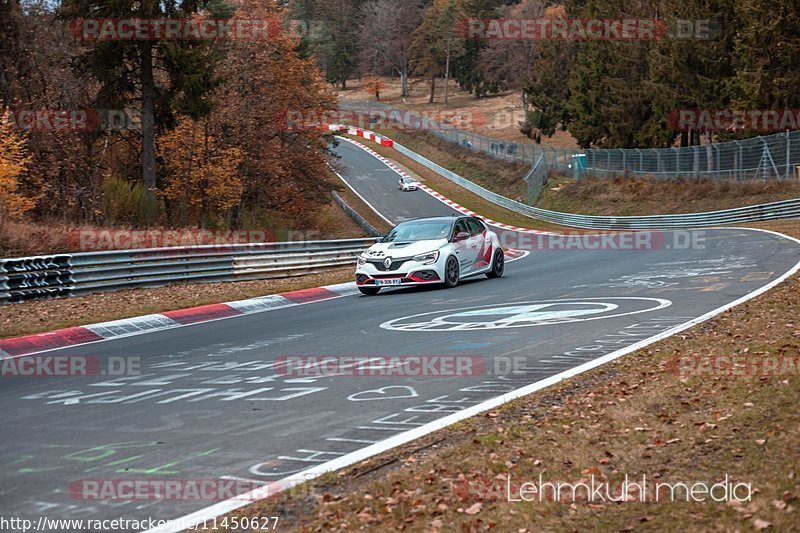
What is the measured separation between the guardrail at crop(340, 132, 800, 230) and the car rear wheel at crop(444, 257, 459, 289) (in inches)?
1082

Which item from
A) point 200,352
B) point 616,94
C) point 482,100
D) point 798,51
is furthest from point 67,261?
point 482,100

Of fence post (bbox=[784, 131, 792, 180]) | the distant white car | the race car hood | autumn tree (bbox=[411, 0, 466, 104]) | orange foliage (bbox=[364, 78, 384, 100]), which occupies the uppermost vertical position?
autumn tree (bbox=[411, 0, 466, 104])

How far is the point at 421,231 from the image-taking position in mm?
20062

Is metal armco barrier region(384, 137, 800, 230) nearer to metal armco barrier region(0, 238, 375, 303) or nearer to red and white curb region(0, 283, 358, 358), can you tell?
metal armco barrier region(0, 238, 375, 303)

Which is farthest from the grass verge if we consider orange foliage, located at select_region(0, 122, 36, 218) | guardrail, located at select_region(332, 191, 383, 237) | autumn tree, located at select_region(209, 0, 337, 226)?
guardrail, located at select_region(332, 191, 383, 237)

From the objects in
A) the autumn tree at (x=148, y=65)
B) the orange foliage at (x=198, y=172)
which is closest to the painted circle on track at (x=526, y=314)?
the autumn tree at (x=148, y=65)

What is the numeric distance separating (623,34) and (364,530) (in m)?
65.2

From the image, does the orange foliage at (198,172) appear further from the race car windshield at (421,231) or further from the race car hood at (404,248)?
the race car hood at (404,248)

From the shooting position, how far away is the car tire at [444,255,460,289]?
19.4m

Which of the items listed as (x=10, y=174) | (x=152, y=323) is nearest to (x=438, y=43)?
(x=10, y=174)

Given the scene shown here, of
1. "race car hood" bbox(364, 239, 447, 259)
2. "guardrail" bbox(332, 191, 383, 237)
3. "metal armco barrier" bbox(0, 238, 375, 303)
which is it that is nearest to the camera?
"metal armco barrier" bbox(0, 238, 375, 303)

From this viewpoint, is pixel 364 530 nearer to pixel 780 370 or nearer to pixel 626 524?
pixel 626 524

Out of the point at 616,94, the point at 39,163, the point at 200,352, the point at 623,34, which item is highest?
the point at 623,34

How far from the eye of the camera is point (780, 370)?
8.27m
